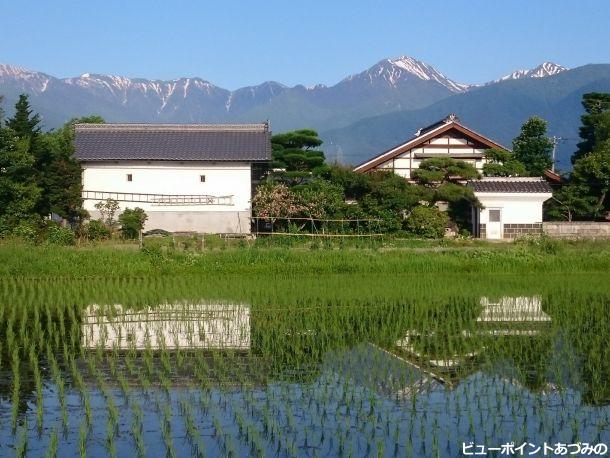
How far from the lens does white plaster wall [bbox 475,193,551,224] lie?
23.3 metres

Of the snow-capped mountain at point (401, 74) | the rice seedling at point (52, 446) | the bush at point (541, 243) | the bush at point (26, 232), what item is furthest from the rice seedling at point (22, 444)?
the snow-capped mountain at point (401, 74)

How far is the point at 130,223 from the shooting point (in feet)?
73.5

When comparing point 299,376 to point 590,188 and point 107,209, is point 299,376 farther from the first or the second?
point 590,188

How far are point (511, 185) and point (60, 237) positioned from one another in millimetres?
11906

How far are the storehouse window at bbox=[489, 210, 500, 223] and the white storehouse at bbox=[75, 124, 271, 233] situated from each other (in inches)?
253

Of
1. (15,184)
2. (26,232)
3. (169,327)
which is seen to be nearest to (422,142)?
(15,184)

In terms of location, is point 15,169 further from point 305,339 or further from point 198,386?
point 198,386

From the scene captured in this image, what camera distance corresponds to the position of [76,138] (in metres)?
25.7

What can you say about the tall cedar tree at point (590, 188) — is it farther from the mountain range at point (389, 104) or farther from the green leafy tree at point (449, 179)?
the mountain range at point (389, 104)

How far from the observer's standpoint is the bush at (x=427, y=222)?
22.9 meters

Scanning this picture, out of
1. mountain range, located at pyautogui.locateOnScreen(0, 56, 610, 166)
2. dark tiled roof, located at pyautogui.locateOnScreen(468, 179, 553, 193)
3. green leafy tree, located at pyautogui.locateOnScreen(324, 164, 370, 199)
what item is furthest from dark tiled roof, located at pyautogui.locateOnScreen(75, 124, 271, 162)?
mountain range, located at pyautogui.locateOnScreen(0, 56, 610, 166)

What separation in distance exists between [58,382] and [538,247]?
13381 mm

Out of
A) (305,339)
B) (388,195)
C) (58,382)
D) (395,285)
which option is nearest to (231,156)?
(388,195)

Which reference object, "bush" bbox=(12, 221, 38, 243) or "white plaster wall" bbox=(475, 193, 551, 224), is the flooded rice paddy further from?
"white plaster wall" bbox=(475, 193, 551, 224)
